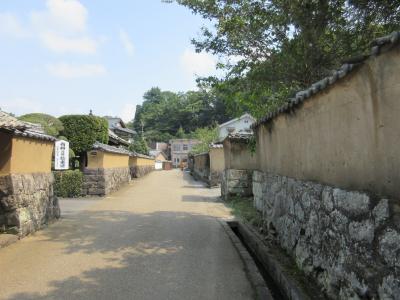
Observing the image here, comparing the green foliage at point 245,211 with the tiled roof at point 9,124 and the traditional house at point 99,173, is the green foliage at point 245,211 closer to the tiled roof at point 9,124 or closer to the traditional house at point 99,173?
the tiled roof at point 9,124

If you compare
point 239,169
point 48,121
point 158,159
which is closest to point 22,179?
point 239,169

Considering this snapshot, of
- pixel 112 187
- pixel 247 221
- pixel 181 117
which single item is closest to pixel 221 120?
pixel 181 117

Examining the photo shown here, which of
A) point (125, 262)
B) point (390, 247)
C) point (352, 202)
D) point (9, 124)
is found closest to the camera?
point (390, 247)

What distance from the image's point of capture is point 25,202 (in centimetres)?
957

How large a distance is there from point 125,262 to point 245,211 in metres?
7.07

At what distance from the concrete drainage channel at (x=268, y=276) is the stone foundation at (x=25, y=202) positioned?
4829 millimetres

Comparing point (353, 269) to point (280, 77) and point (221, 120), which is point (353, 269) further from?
point (221, 120)

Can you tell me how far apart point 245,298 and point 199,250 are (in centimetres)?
285

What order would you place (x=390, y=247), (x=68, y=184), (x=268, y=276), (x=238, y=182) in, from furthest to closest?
(x=68, y=184), (x=238, y=182), (x=268, y=276), (x=390, y=247)

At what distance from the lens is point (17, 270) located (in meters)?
6.67

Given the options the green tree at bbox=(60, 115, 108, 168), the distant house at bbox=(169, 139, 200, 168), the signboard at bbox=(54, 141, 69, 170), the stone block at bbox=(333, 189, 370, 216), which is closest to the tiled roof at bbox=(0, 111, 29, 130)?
the stone block at bbox=(333, 189, 370, 216)

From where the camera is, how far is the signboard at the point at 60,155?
56.9 feet

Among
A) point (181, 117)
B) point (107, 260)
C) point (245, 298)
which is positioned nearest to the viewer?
point (245, 298)

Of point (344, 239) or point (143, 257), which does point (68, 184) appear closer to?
point (143, 257)
